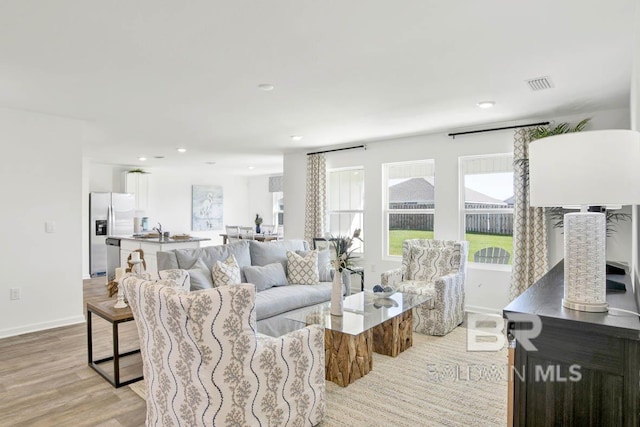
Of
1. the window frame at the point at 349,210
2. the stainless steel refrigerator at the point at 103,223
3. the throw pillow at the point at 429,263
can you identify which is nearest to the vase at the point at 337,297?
the throw pillow at the point at 429,263

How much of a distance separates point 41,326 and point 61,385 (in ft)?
5.91

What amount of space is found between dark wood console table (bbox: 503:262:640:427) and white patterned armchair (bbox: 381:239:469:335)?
2666mm

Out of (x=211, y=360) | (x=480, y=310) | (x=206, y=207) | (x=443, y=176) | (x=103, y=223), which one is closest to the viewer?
(x=211, y=360)

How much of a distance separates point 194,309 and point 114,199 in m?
7.34

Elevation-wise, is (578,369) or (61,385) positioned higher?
(578,369)

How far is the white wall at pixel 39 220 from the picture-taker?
13.4 feet

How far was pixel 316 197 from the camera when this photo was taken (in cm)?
651

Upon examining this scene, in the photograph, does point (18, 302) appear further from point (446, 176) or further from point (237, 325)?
point (446, 176)

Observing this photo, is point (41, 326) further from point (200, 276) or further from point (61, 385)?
point (200, 276)

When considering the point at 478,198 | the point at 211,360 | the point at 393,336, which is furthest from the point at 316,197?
the point at 211,360

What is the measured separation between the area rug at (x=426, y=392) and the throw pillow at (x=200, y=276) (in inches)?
33.6

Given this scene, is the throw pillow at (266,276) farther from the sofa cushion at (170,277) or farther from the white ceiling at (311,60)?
the white ceiling at (311,60)

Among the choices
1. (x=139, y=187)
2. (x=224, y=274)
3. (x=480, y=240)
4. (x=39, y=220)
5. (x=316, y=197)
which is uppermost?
(x=139, y=187)

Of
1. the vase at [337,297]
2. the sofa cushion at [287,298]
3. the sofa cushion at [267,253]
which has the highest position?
the sofa cushion at [267,253]
